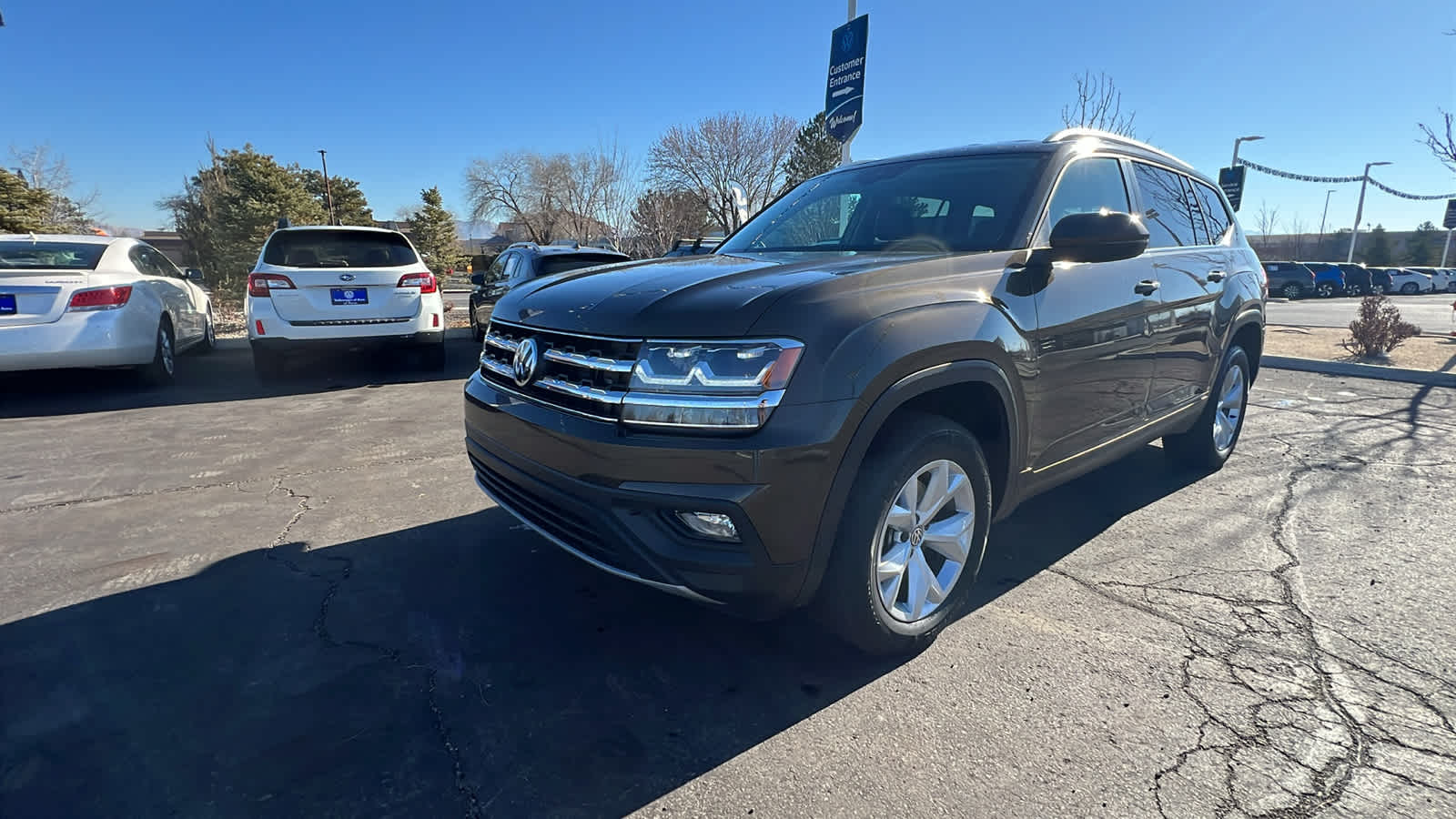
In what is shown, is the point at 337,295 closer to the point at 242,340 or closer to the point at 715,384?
the point at 242,340

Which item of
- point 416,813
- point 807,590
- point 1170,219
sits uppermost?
point 1170,219

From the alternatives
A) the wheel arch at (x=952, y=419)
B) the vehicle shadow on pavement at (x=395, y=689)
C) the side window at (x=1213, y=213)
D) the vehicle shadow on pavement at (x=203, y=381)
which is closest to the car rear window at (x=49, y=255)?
the vehicle shadow on pavement at (x=203, y=381)

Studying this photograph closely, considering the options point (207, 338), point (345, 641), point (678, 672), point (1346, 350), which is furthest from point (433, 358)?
point (1346, 350)

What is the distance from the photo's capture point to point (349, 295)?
293 inches

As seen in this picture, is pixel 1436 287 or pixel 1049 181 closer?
pixel 1049 181

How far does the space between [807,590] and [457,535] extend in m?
2.19

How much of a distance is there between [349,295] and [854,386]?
6.85 metres

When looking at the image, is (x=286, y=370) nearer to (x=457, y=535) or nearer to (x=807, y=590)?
(x=457, y=535)

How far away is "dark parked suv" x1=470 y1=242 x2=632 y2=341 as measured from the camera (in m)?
8.66

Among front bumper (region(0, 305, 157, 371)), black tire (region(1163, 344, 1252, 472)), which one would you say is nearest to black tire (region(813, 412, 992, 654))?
black tire (region(1163, 344, 1252, 472))

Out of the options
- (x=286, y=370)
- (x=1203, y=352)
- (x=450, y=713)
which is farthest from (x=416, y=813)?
(x=286, y=370)

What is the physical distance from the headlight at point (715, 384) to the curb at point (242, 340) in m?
10.8

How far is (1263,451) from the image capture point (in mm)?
5312

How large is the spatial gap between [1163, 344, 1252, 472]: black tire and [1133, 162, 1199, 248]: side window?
922 mm
